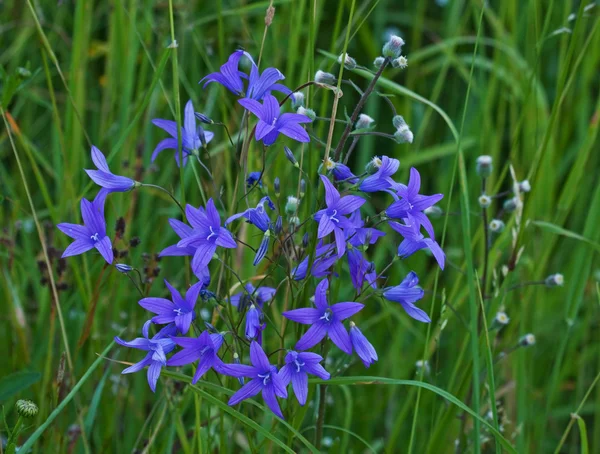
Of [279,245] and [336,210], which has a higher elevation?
[336,210]

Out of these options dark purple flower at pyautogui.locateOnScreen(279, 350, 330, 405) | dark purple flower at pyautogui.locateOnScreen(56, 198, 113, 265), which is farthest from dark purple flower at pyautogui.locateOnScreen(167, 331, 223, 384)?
dark purple flower at pyautogui.locateOnScreen(56, 198, 113, 265)

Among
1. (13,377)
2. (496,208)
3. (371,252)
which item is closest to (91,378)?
(13,377)

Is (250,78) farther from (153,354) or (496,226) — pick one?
(496,226)

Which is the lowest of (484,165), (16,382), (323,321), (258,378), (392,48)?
(16,382)

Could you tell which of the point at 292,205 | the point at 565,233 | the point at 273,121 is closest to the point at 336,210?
the point at 292,205

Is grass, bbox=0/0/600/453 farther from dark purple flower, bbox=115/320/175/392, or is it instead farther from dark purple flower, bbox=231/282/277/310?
dark purple flower, bbox=231/282/277/310

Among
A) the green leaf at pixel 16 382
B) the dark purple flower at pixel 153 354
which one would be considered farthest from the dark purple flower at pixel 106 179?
the green leaf at pixel 16 382

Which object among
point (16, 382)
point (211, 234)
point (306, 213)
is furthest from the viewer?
point (16, 382)
